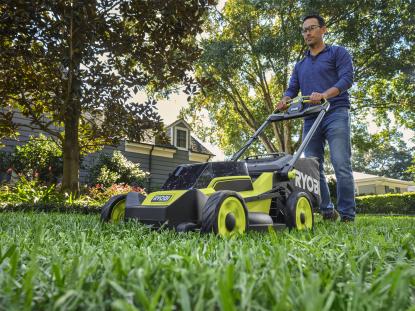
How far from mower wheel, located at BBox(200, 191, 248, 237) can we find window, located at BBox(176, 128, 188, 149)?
57.3 ft

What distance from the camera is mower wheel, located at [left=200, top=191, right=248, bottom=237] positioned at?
2.28 m

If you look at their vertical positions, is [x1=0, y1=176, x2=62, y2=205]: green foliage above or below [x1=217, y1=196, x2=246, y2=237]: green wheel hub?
above

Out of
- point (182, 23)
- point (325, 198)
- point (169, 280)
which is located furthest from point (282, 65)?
point (169, 280)

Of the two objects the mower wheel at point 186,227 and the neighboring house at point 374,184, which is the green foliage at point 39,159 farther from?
the neighboring house at point 374,184

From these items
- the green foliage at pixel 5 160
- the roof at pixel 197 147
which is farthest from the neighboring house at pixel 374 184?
the green foliage at pixel 5 160

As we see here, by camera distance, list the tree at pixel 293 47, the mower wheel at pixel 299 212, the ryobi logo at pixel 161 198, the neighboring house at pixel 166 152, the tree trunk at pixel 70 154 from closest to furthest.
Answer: the ryobi logo at pixel 161 198 → the mower wheel at pixel 299 212 → the tree trunk at pixel 70 154 → the tree at pixel 293 47 → the neighboring house at pixel 166 152

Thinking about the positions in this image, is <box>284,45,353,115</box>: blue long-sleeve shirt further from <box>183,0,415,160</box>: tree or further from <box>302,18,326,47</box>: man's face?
<box>183,0,415,160</box>: tree

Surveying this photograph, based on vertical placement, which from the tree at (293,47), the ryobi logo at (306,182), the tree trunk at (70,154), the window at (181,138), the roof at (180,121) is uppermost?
the tree at (293,47)

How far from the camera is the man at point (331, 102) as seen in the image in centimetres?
397

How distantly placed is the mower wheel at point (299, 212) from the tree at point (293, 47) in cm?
925

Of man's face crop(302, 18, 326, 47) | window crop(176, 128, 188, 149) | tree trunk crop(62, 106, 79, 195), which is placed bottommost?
tree trunk crop(62, 106, 79, 195)

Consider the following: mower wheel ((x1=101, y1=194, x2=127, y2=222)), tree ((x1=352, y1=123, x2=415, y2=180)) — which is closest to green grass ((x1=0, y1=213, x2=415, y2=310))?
mower wheel ((x1=101, y1=194, x2=127, y2=222))

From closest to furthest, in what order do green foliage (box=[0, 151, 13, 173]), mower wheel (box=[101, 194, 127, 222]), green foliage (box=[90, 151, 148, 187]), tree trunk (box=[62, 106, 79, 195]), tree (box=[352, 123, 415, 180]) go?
mower wheel (box=[101, 194, 127, 222]), tree trunk (box=[62, 106, 79, 195]), green foliage (box=[0, 151, 13, 173]), green foliage (box=[90, 151, 148, 187]), tree (box=[352, 123, 415, 180])

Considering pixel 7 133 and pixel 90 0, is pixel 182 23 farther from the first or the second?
pixel 7 133
